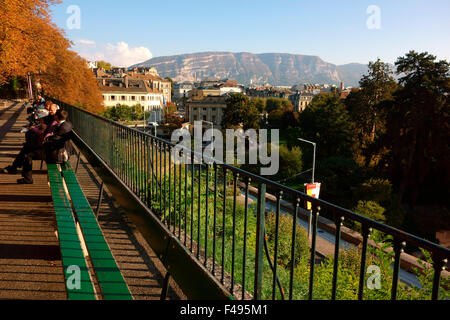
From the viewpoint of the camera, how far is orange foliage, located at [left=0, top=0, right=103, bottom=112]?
1681 cm

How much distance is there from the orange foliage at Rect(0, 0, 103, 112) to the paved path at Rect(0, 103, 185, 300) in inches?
485

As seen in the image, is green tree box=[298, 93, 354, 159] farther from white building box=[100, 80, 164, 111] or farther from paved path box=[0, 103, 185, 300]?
white building box=[100, 80, 164, 111]

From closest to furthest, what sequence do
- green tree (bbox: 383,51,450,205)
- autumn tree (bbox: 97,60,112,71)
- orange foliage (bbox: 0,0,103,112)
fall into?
1. orange foliage (bbox: 0,0,103,112)
2. green tree (bbox: 383,51,450,205)
3. autumn tree (bbox: 97,60,112,71)

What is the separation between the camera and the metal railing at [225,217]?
186 centimetres

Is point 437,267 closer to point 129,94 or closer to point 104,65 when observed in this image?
point 129,94

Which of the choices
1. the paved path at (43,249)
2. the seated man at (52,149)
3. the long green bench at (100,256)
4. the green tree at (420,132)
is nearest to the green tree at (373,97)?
the green tree at (420,132)

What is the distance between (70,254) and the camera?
12.0 feet

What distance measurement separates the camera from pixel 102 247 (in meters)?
3.95

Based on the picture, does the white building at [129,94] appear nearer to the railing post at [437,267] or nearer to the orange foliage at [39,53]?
the orange foliage at [39,53]

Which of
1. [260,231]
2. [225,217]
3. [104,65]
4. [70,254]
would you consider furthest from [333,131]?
[104,65]

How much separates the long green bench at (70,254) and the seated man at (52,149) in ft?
6.64

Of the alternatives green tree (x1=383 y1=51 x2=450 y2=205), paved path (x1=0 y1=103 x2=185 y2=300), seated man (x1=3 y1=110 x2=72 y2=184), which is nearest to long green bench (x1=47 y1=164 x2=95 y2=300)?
paved path (x1=0 y1=103 x2=185 y2=300)

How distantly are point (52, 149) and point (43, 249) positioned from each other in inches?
138
